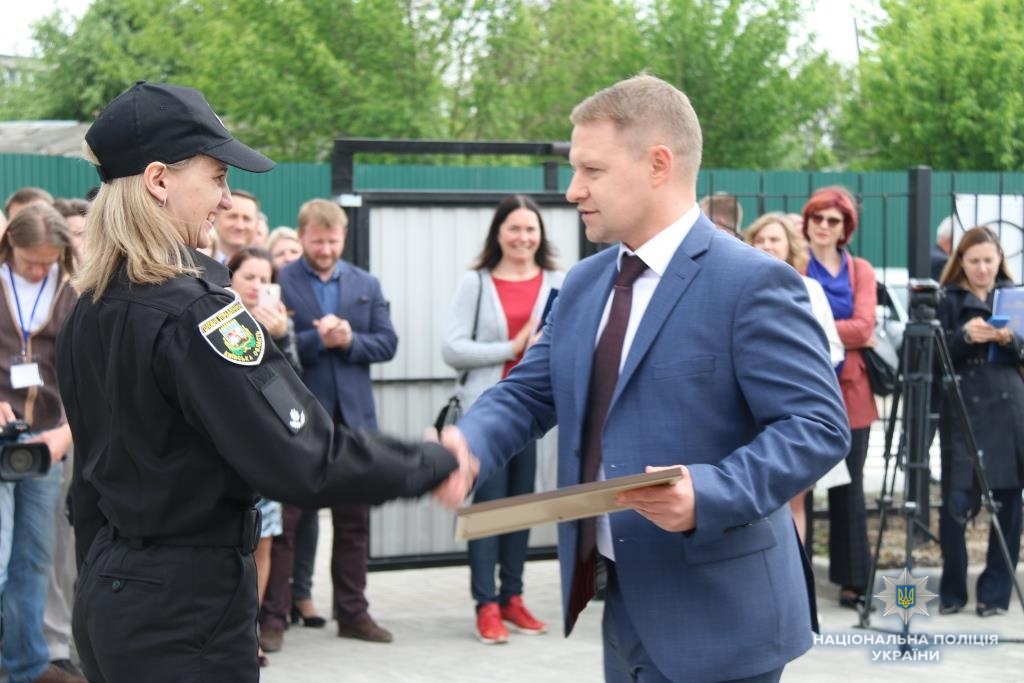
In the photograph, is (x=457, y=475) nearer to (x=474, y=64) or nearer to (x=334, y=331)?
(x=334, y=331)

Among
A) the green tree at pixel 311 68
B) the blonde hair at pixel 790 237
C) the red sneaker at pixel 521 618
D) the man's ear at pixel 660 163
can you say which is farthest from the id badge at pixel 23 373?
the green tree at pixel 311 68

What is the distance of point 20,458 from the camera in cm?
589

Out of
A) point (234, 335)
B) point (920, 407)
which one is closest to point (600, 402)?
point (234, 335)

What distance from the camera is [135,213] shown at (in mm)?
3059

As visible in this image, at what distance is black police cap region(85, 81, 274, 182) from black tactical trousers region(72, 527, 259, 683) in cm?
81

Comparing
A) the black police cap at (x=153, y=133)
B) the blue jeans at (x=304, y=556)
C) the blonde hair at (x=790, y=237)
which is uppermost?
the black police cap at (x=153, y=133)

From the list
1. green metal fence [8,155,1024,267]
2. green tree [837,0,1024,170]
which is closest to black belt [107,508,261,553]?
green metal fence [8,155,1024,267]

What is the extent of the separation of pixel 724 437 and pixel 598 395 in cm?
32

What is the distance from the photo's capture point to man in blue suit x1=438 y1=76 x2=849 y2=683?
3057 mm

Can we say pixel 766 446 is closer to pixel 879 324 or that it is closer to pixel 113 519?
pixel 113 519

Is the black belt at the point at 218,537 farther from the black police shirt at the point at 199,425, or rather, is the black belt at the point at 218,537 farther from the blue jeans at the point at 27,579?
the blue jeans at the point at 27,579

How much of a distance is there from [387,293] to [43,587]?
2.65m

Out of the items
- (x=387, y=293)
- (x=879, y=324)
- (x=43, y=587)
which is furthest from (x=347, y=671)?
(x=879, y=324)

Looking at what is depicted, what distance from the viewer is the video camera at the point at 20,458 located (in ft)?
19.3
